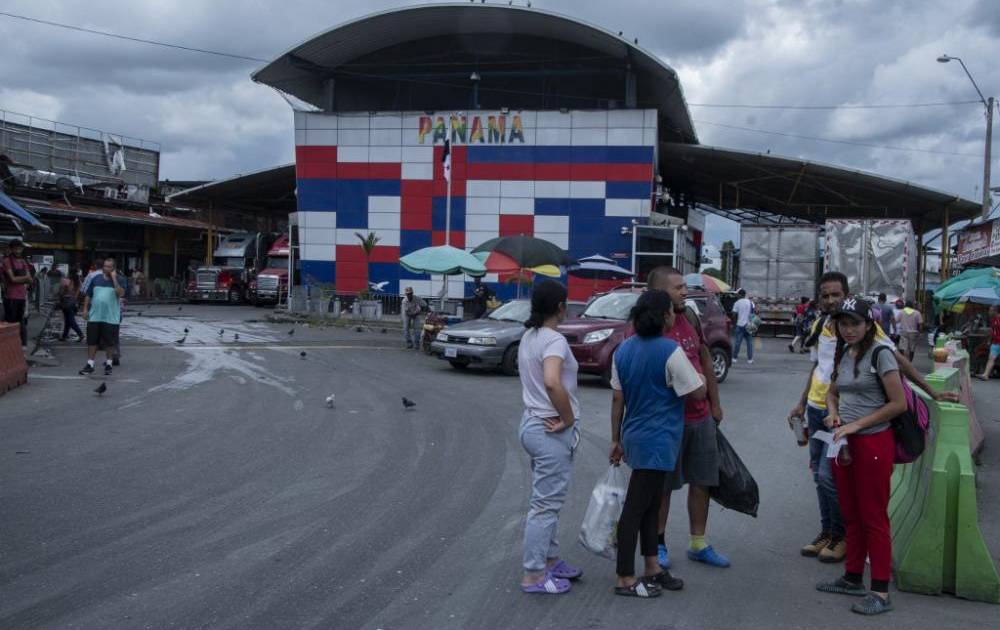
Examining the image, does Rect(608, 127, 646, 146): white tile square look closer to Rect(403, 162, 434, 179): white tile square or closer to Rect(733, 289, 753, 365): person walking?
Rect(403, 162, 434, 179): white tile square

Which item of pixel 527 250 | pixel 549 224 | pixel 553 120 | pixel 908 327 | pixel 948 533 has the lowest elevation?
pixel 948 533

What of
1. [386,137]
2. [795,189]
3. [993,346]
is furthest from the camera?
[795,189]

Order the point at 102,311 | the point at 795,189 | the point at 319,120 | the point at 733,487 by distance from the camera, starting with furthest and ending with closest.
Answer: the point at 795,189 → the point at 319,120 → the point at 102,311 → the point at 733,487

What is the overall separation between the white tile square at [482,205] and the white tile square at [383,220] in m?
2.94

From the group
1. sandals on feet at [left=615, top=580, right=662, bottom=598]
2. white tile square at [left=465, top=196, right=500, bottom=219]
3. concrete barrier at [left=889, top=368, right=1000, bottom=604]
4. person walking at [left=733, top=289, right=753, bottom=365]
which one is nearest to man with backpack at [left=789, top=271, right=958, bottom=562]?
concrete barrier at [left=889, top=368, right=1000, bottom=604]

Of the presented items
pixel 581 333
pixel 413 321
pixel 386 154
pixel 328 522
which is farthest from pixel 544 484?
pixel 386 154

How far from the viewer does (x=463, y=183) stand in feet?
116

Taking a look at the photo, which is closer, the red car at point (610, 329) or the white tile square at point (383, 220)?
the red car at point (610, 329)

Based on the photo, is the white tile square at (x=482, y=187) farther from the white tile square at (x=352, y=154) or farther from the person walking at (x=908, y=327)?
the person walking at (x=908, y=327)

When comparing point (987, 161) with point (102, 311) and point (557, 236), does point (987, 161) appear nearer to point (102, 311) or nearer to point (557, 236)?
point (557, 236)

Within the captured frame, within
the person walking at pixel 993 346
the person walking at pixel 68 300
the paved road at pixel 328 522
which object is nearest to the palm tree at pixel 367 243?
the person walking at pixel 68 300

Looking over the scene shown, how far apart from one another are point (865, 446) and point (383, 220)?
32212 mm

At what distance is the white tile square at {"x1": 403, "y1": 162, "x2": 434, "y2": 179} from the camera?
3566cm

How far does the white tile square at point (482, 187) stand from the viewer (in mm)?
35031
